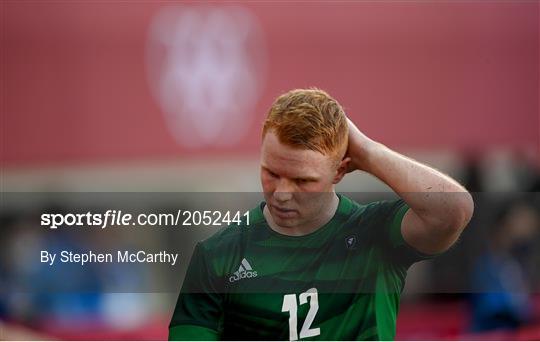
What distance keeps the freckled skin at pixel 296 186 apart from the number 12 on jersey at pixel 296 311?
0.44 feet

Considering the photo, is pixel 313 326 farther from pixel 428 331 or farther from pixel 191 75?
pixel 191 75

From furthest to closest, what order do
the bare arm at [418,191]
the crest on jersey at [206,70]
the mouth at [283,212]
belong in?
the crest on jersey at [206,70] < the mouth at [283,212] < the bare arm at [418,191]

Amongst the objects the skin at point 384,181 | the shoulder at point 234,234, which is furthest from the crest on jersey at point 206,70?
the skin at point 384,181

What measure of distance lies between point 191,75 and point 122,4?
426mm

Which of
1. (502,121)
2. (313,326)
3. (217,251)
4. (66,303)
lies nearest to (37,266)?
(66,303)

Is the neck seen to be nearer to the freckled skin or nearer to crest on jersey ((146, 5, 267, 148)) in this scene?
the freckled skin

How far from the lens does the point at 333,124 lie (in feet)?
4.94

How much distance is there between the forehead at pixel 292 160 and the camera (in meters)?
1.52

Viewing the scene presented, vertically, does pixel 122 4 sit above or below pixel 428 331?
above

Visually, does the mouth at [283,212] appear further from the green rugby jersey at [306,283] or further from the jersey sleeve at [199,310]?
the jersey sleeve at [199,310]

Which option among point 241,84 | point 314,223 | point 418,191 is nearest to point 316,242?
point 314,223

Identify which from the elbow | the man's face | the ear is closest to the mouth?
the man's face

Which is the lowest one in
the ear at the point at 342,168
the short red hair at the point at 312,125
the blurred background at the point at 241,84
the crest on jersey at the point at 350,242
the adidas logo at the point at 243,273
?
the adidas logo at the point at 243,273

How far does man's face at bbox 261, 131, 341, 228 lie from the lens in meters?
1.53
